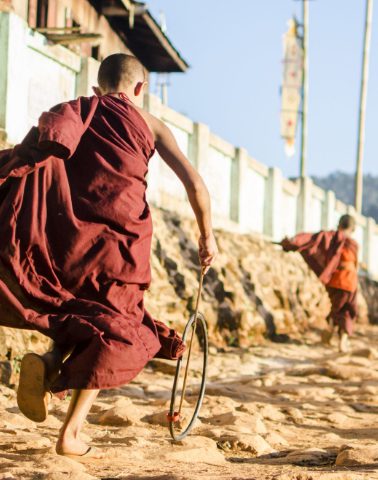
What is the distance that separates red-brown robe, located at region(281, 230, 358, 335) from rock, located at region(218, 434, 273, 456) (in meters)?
6.50

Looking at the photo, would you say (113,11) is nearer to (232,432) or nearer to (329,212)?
(329,212)

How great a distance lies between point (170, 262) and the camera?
38.8 ft

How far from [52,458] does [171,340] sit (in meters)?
0.79

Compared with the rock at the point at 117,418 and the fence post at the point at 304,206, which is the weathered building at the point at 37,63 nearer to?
the rock at the point at 117,418

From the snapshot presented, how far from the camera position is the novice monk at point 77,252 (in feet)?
12.4

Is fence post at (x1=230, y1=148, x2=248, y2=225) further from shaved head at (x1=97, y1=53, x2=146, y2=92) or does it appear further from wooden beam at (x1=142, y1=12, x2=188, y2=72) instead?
shaved head at (x1=97, y1=53, x2=146, y2=92)

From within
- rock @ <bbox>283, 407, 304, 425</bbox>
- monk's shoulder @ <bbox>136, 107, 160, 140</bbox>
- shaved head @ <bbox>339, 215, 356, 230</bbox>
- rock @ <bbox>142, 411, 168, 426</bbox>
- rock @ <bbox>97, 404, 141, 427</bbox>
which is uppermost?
monk's shoulder @ <bbox>136, 107, 160, 140</bbox>

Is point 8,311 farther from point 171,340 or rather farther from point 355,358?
point 355,358

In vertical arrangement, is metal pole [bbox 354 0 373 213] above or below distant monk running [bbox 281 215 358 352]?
above

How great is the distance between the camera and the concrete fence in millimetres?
9727

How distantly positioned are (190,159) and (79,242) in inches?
422

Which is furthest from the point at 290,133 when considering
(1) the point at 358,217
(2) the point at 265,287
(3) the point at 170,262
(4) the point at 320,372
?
(4) the point at 320,372

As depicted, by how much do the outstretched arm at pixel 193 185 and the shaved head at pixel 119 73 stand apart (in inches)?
8.3

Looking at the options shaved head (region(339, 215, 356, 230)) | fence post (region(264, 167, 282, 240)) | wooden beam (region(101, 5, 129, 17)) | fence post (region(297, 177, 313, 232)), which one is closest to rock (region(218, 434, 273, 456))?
shaved head (region(339, 215, 356, 230))
